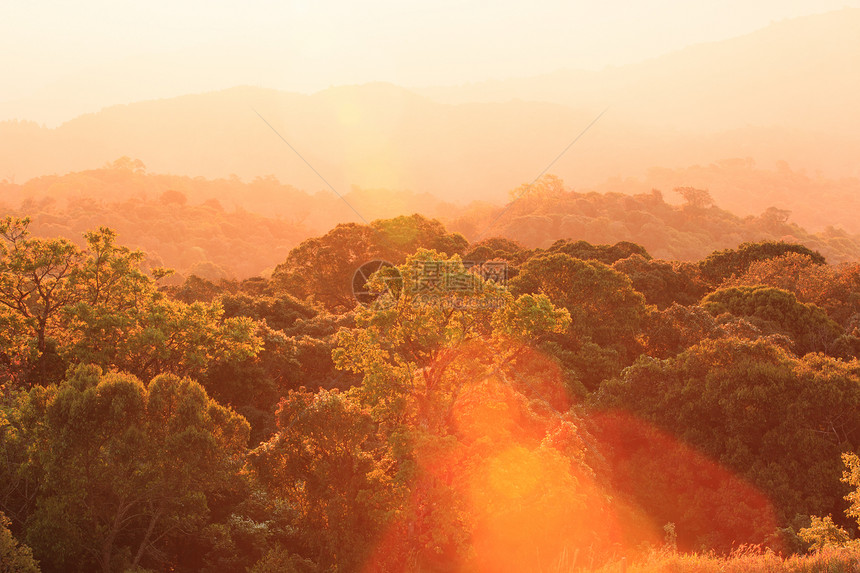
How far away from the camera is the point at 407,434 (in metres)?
14.2

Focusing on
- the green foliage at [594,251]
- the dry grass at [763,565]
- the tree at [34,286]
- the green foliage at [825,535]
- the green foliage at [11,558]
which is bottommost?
the green foliage at [825,535]

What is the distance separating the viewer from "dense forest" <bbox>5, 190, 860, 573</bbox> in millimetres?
14125

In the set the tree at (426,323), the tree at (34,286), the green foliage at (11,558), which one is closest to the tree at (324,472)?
the tree at (426,323)

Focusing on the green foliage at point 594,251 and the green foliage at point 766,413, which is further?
the green foliage at point 594,251

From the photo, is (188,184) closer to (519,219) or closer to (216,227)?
(216,227)

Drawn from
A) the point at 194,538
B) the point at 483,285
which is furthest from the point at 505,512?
the point at 194,538

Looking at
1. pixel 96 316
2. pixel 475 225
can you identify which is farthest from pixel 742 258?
pixel 475 225

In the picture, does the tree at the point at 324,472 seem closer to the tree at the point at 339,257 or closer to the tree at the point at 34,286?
the tree at the point at 34,286

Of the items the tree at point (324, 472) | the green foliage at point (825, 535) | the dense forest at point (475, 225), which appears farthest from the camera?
the dense forest at point (475, 225)

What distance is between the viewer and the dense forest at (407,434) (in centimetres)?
1412

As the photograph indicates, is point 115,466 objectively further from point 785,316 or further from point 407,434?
point 785,316

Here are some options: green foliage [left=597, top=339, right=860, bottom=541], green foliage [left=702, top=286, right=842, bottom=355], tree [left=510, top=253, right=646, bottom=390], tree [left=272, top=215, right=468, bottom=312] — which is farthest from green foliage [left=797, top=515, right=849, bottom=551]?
tree [left=272, top=215, right=468, bottom=312]

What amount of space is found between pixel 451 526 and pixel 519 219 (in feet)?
319

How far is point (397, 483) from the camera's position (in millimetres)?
14117
